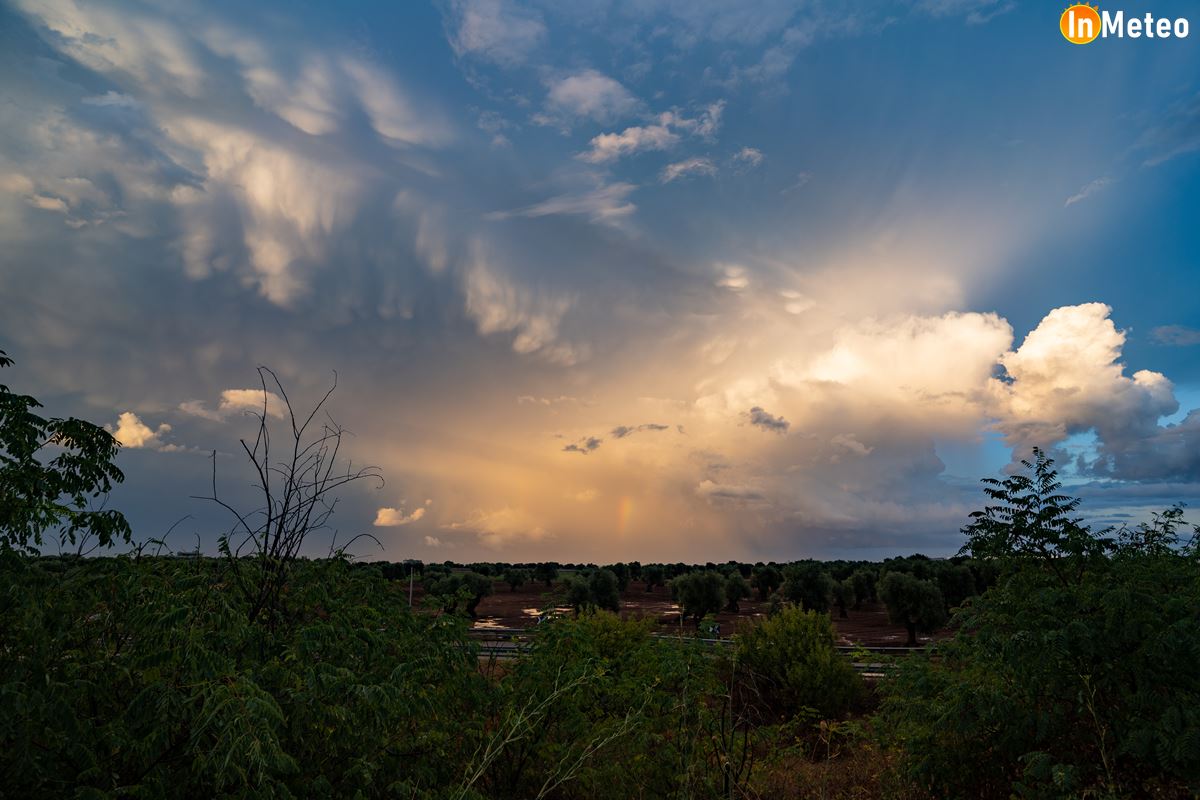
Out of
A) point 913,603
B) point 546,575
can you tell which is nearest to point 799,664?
point 913,603

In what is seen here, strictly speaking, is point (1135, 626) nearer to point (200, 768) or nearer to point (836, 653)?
point (200, 768)

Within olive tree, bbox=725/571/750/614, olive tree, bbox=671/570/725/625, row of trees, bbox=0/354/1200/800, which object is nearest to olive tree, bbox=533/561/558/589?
olive tree, bbox=725/571/750/614

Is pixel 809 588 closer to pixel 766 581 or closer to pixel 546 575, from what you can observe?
pixel 766 581

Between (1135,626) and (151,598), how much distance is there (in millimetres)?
10490

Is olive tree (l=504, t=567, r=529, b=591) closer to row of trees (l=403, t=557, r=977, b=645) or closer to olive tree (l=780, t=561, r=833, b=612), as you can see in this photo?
row of trees (l=403, t=557, r=977, b=645)

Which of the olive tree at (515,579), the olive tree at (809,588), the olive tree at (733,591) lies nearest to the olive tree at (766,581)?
the olive tree at (733,591)

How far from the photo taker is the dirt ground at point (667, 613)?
136 feet

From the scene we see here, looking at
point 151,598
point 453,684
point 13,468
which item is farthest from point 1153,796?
point 13,468

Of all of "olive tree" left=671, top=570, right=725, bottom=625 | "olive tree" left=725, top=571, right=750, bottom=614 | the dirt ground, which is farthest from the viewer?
"olive tree" left=725, top=571, right=750, bottom=614

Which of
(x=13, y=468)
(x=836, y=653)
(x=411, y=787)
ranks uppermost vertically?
(x=13, y=468)

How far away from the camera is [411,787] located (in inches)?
222

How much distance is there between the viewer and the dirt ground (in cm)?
4134

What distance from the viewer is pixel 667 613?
157 feet

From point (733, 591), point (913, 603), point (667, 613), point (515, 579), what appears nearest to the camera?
point (913, 603)
